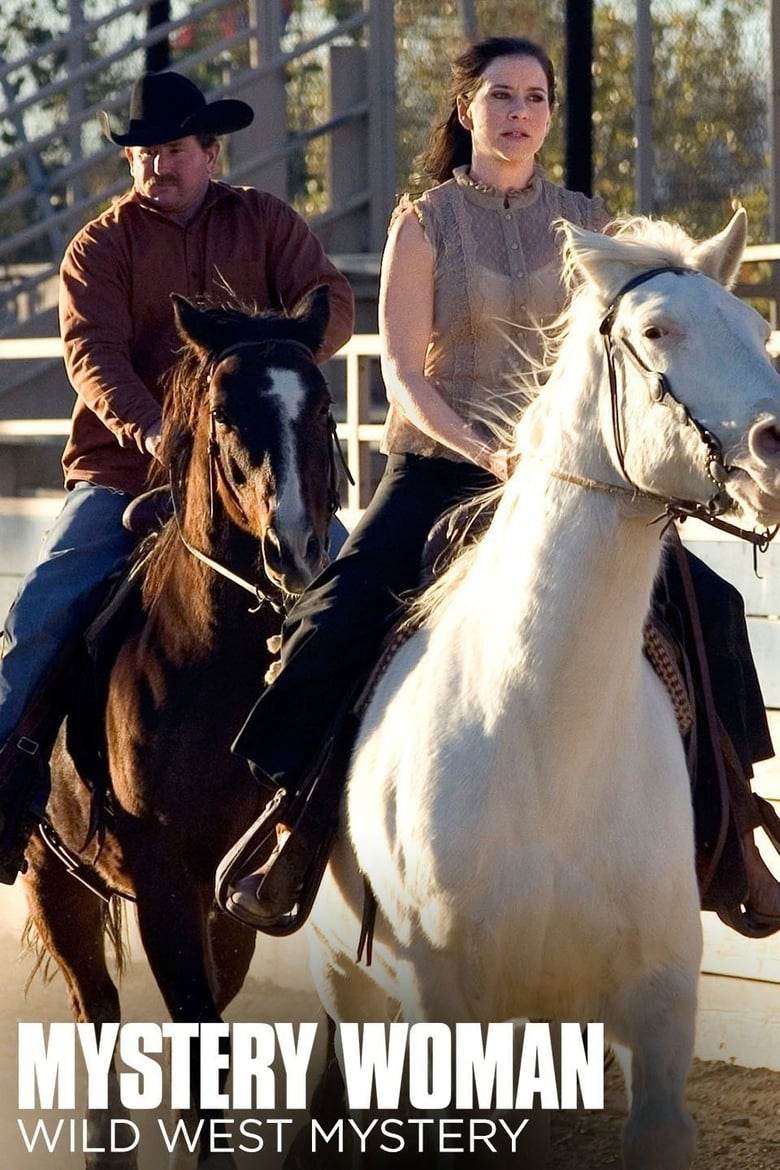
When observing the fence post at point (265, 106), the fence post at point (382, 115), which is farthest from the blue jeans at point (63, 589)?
the fence post at point (265, 106)

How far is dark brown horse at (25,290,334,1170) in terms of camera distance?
4570 mm

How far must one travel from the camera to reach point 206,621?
190 inches

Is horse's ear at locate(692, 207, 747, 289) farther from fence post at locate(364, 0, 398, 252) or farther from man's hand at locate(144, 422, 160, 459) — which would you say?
fence post at locate(364, 0, 398, 252)

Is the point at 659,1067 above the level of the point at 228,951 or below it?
above

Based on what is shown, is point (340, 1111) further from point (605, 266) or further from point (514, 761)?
point (605, 266)

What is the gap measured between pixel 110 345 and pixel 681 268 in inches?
84.6

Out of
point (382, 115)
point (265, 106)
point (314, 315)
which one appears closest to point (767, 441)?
point (314, 315)

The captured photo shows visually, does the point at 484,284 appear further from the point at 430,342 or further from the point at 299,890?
the point at 299,890

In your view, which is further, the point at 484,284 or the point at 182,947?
the point at 182,947

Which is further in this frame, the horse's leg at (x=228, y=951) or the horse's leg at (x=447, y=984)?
the horse's leg at (x=228, y=951)

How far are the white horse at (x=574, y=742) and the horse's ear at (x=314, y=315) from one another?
0.98 metres

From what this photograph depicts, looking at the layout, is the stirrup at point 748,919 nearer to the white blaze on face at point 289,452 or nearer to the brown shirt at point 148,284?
the white blaze on face at point 289,452

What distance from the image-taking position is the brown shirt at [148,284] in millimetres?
5203

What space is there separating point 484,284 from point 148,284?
4.41 feet
